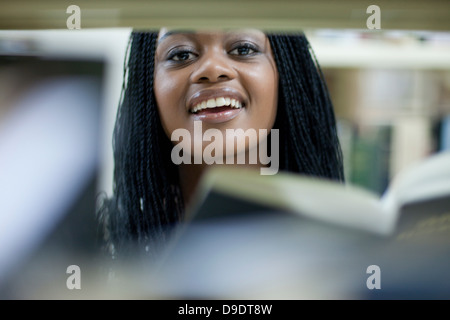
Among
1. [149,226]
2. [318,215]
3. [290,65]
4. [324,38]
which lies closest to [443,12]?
[324,38]

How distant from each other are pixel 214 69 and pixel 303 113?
10.5 inches

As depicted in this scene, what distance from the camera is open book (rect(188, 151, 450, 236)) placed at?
3.90 feet

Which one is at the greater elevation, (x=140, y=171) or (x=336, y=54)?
(x=336, y=54)

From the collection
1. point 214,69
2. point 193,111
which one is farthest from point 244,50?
point 193,111

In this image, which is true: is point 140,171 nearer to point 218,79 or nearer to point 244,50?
point 218,79

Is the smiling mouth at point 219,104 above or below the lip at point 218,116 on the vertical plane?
above

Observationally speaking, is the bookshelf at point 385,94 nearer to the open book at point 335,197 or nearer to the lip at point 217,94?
the open book at point 335,197

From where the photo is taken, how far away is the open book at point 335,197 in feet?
3.90

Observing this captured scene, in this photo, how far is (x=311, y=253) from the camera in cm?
122

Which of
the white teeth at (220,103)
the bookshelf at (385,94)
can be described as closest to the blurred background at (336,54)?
the bookshelf at (385,94)

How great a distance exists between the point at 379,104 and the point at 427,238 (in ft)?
1.25

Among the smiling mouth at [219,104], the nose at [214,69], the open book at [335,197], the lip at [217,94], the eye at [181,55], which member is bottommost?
the open book at [335,197]

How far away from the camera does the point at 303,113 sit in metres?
1.26

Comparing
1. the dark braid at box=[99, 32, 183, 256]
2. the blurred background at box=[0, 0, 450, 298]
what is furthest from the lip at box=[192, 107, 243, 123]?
the blurred background at box=[0, 0, 450, 298]
